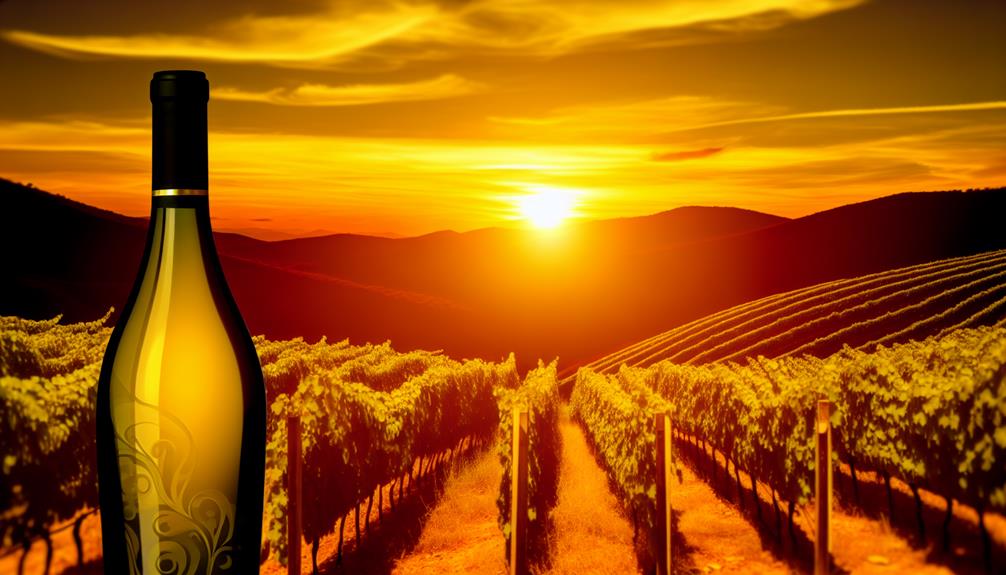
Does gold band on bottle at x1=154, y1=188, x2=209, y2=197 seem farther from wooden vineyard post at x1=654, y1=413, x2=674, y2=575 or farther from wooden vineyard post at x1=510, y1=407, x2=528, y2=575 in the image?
wooden vineyard post at x1=654, y1=413, x2=674, y2=575

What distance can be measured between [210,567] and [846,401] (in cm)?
1250

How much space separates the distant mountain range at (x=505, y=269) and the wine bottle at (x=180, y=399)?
3279cm

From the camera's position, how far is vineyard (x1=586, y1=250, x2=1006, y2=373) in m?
23.2

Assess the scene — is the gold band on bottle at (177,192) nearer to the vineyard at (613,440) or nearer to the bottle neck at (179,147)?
the bottle neck at (179,147)

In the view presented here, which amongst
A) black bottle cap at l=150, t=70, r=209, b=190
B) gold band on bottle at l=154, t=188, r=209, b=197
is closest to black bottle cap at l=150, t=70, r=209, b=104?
black bottle cap at l=150, t=70, r=209, b=190

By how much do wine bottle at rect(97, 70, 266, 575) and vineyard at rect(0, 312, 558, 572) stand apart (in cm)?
100

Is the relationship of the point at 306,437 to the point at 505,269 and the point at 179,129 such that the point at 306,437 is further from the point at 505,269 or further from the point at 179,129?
the point at 505,269

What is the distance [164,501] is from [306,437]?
7865 millimetres

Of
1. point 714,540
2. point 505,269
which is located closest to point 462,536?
point 714,540

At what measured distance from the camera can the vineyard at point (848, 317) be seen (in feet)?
76.1

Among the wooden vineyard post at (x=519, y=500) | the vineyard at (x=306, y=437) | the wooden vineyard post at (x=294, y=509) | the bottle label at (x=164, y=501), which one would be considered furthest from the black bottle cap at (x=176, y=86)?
the wooden vineyard post at (x=519, y=500)

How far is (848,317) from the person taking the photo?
94.9 feet

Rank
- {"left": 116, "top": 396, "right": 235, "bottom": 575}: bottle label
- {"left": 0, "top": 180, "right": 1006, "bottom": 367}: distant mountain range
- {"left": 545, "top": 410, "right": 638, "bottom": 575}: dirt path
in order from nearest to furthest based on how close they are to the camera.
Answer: {"left": 116, "top": 396, "right": 235, "bottom": 575}: bottle label < {"left": 545, "top": 410, "right": 638, "bottom": 575}: dirt path < {"left": 0, "top": 180, "right": 1006, "bottom": 367}: distant mountain range

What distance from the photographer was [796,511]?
41.0ft
